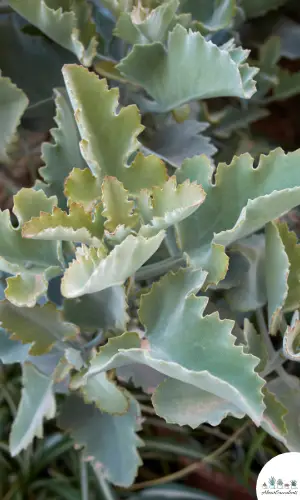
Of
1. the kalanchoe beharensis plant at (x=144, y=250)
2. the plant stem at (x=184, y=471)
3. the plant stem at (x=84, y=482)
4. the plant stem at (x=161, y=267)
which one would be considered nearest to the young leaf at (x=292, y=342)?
the kalanchoe beharensis plant at (x=144, y=250)

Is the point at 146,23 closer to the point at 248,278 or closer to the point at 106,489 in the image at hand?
the point at 248,278

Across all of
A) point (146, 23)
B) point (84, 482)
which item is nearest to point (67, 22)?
point (146, 23)

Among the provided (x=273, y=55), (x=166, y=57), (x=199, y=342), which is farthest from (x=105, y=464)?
(x=273, y=55)

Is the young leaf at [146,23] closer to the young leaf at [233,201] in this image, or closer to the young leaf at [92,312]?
the young leaf at [233,201]

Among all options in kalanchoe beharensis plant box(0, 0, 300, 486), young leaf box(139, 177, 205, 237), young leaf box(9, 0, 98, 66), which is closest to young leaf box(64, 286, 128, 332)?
kalanchoe beharensis plant box(0, 0, 300, 486)

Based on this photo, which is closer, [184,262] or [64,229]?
[64,229]

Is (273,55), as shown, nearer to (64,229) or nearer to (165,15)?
(165,15)

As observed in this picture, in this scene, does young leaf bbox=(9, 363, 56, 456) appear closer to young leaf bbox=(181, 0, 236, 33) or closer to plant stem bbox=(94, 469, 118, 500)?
plant stem bbox=(94, 469, 118, 500)
